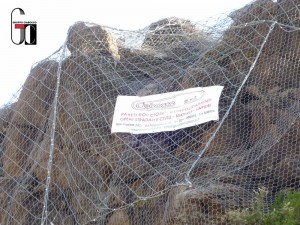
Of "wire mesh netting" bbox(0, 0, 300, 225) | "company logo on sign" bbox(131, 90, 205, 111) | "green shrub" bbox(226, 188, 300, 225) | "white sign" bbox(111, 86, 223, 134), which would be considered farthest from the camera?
"company logo on sign" bbox(131, 90, 205, 111)

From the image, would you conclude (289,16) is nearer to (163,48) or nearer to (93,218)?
(163,48)

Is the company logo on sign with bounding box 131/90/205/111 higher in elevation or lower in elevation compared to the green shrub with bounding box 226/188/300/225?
higher

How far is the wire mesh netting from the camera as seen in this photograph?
7.05m

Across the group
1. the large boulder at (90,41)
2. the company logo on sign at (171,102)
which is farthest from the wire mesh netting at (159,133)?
the company logo on sign at (171,102)

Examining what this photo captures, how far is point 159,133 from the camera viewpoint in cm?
800

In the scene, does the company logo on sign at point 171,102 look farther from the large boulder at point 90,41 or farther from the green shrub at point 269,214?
the green shrub at point 269,214

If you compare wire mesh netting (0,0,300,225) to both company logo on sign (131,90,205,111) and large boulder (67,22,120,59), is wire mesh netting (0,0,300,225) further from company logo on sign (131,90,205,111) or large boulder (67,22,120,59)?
company logo on sign (131,90,205,111)

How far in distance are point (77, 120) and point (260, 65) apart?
253 centimetres

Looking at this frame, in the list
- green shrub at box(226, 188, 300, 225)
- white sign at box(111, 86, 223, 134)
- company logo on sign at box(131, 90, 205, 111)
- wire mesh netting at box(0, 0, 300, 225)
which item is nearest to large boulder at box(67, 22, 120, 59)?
wire mesh netting at box(0, 0, 300, 225)

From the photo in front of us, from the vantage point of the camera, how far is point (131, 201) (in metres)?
7.66

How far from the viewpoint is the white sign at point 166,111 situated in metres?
7.84

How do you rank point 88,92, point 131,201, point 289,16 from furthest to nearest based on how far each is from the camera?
1. point 88,92
2. point 289,16
3. point 131,201

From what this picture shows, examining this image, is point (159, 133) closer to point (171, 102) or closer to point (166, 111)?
point (166, 111)

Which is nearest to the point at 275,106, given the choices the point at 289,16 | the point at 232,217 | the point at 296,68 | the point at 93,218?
the point at 296,68
